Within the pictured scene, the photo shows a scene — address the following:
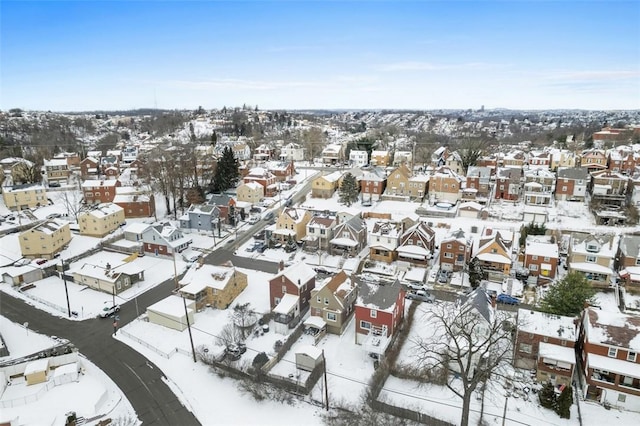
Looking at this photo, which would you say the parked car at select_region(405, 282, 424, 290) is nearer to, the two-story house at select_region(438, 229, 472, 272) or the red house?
the two-story house at select_region(438, 229, 472, 272)

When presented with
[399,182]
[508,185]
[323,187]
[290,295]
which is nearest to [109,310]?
[290,295]

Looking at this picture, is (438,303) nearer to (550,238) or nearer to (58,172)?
(550,238)

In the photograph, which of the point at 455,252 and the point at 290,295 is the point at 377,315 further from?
the point at 455,252

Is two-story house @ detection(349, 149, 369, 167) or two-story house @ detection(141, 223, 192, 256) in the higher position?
two-story house @ detection(349, 149, 369, 167)

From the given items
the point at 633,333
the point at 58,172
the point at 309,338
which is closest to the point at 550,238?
the point at 633,333

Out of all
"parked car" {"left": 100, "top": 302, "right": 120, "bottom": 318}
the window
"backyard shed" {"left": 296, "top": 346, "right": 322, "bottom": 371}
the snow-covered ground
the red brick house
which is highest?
the red brick house

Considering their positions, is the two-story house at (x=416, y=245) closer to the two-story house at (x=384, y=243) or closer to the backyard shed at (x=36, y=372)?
the two-story house at (x=384, y=243)

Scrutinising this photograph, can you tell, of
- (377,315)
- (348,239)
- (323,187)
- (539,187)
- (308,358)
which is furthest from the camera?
(323,187)

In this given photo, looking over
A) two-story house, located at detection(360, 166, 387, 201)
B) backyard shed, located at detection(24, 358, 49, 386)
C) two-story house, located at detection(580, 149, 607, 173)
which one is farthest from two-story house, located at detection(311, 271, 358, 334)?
two-story house, located at detection(580, 149, 607, 173)
